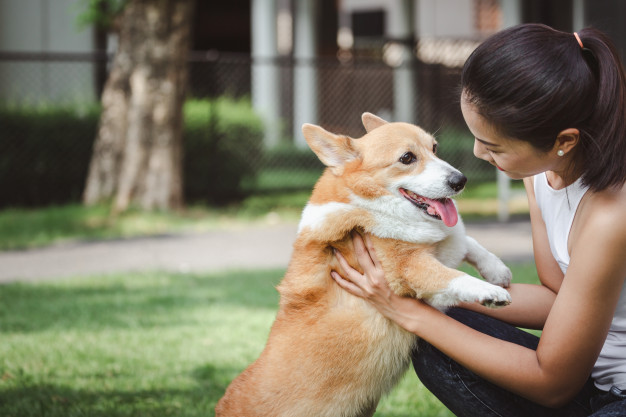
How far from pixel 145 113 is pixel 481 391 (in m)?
6.80

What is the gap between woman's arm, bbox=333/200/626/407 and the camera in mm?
1803

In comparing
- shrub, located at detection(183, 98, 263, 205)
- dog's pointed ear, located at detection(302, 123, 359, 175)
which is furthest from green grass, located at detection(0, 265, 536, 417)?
shrub, located at detection(183, 98, 263, 205)

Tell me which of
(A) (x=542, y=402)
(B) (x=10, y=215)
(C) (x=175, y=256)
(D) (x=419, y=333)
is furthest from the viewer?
(B) (x=10, y=215)

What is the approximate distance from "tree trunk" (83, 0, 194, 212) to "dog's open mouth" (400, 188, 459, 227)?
6.14 m

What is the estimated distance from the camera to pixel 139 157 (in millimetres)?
8156

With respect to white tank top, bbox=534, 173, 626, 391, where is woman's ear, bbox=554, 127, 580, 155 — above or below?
above

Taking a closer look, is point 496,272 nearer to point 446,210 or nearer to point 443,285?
point 446,210

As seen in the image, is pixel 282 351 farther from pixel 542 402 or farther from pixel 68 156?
pixel 68 156

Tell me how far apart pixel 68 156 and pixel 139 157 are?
1724 mm

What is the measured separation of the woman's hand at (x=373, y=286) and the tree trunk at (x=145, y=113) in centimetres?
622

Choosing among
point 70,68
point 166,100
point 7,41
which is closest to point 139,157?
point 166,100

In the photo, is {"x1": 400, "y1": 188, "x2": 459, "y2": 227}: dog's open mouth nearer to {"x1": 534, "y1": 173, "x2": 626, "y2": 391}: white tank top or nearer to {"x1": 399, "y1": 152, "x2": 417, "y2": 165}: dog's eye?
{"x1": 399, "y1": 152, "x2": 417, "y2": 165}: dog's eye

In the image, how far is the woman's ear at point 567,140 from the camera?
1857mm

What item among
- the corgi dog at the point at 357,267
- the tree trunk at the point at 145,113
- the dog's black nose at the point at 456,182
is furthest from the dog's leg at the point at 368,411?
the tree trunk at the point at 145,113
